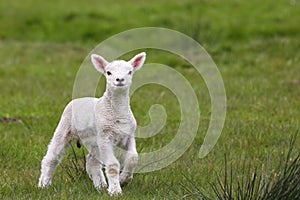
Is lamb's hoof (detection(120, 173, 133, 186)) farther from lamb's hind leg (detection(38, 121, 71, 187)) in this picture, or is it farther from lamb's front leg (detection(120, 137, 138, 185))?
lamb's hind leg (detection(38, 121, 71, 187))

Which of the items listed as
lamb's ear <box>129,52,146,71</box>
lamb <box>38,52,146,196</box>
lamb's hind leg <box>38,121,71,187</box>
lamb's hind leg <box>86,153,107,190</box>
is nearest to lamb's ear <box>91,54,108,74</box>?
lamb <box>38,52,146,196</box>

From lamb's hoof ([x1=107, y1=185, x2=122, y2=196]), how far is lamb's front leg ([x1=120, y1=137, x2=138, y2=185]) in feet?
0.67

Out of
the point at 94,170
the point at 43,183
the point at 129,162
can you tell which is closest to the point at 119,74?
the point at 129,162

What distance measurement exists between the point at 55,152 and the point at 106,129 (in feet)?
2.31

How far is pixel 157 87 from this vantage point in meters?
13.8

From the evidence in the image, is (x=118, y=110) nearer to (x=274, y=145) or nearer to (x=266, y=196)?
(x=266, y=196)

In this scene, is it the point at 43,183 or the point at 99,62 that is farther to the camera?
the point at 43,183

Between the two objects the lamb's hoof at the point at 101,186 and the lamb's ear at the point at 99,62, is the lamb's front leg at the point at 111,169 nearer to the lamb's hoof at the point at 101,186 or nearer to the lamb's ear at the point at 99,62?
the lamb's hoof at the point at 101,186

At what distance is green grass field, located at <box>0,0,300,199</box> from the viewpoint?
7508 mm

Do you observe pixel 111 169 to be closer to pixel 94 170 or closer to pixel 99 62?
pixel 94 170

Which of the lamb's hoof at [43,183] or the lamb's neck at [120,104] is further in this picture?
→ the lamb's hoof at [43,183]

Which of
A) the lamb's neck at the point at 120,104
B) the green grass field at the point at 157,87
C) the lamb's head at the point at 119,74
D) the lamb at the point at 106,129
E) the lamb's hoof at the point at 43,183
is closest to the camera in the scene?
the lamb's head at the point at 119,74

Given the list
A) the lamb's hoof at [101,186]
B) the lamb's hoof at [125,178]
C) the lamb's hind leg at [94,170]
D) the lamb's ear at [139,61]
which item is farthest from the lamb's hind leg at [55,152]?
the lamb's ear at [139,61]

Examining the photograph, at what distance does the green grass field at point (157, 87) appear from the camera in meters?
7.51
